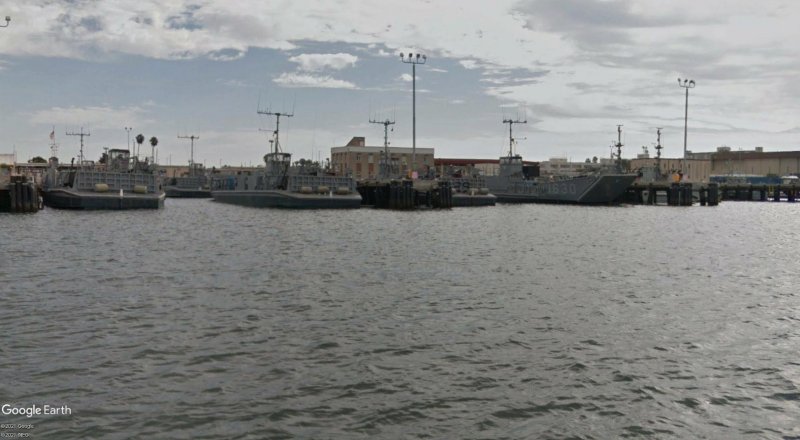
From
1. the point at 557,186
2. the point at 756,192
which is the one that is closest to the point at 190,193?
the point at 557,186

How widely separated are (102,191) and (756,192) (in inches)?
5706

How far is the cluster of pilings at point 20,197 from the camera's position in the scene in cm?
6506

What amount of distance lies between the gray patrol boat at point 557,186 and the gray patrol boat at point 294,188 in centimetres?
4312

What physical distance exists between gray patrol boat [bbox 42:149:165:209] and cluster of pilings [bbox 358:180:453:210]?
3045 centimetres

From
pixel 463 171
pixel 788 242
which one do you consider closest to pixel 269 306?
pixel 788 242

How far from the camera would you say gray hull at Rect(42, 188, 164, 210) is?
69.7 metres

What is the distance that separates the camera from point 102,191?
71.4 m

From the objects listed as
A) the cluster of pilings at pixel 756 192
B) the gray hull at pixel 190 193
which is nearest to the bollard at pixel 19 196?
the gray hull at pixel 190 193

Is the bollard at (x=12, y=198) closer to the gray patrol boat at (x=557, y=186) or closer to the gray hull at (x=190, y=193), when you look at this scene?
the gray hull at (x=190, y=193)

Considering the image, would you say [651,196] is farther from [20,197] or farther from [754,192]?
[20,197]

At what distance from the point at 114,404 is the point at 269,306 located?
347 inches

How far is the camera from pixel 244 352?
49.8 feet

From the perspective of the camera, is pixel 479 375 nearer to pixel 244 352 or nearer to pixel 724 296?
pixel 244 352

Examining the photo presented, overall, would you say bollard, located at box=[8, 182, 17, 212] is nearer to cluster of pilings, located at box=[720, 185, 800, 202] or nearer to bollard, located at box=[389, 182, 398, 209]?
bollard, located at box=[389, 182, 398, 209]
